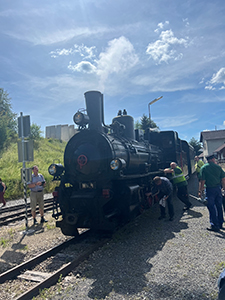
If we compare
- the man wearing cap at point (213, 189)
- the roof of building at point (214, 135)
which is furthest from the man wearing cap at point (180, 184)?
the roof of building at point (214, 135)

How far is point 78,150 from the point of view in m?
6.07

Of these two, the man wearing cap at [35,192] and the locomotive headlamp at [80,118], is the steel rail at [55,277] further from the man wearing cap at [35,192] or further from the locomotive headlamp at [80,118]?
the man wearing cap at [35,192]

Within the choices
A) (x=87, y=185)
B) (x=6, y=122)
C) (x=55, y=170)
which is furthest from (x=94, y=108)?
(x=6, y=122)

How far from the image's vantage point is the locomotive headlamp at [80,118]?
242 inches

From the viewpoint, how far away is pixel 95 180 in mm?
5730

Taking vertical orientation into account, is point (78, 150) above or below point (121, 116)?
below

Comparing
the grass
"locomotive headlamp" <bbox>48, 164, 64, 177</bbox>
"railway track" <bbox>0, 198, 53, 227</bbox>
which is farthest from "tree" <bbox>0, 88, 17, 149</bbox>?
"locomotive headlamp" <bbox>48, 164, 64, 177</bbox>

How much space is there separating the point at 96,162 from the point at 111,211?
1276mm

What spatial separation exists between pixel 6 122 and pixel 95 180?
70.8 feet

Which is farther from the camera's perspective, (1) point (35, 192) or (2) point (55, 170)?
(1) point (35, 192)

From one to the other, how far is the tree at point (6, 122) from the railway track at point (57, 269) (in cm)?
2026

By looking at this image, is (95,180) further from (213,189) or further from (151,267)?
(213,189)

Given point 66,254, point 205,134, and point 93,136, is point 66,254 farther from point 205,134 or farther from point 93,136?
point 205,134

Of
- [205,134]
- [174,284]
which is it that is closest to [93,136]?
[174,284]
